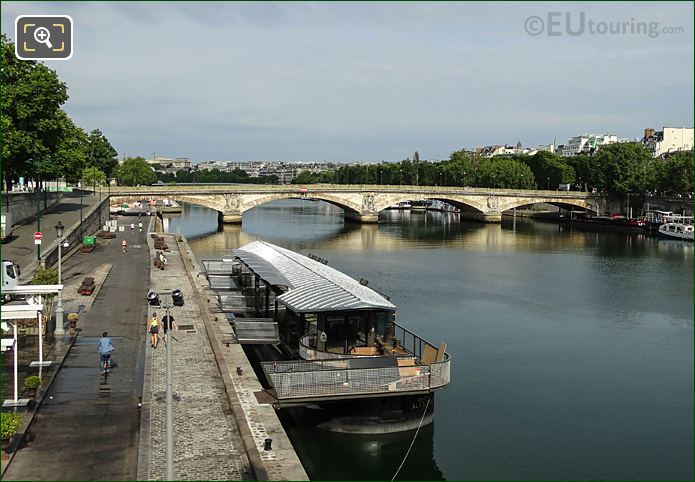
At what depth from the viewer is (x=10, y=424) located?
17.7m

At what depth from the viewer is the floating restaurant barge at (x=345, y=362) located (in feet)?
72.7

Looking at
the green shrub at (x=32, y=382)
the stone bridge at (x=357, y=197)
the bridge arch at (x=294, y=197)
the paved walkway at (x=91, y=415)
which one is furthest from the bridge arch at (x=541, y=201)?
the green shrub at (x=32, y=382)

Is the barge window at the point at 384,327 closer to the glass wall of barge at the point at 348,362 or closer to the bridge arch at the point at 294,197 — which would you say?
the glass wall of barge at the point at 348,362

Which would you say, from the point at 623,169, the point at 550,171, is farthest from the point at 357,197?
the point at 550,171

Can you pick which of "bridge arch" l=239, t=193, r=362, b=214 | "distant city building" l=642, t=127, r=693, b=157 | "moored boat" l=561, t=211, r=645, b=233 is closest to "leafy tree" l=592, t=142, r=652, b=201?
"moored boat" l=561, t=211, r=645, b=233

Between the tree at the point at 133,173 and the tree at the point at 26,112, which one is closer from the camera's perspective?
the tree at the point at 26,112

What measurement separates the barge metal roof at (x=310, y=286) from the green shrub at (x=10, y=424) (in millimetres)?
9419

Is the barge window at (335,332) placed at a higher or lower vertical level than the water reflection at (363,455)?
higher

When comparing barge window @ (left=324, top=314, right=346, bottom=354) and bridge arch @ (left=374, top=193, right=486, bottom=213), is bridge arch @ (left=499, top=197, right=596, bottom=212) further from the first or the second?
barge window @ (left=324, top=314, right=346, bottom=354)

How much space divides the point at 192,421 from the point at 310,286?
27.7 feet

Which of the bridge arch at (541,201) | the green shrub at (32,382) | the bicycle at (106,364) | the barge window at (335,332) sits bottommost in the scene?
the bicycle at (106,364)

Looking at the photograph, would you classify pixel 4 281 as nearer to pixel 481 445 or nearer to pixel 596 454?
pixel 481 445

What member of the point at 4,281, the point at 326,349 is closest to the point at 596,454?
the point at 326,349

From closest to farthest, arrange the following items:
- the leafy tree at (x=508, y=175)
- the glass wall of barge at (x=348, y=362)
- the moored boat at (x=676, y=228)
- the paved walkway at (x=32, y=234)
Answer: the glass wall of barge at (x=348, y=362) → the paved walkway at (x=32, y=234) → the moored boat at (x=676, y=228) → the leafy tree at (x=508, y=175)
